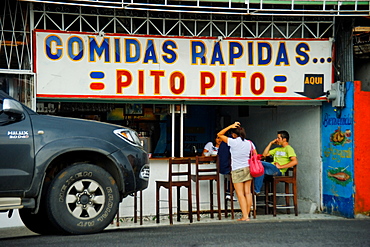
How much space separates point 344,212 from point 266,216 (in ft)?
5.26

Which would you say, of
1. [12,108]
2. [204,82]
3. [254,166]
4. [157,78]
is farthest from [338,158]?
[12,108]

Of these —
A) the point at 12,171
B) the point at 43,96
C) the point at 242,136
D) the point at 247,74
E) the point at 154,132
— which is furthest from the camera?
the point at 154,132

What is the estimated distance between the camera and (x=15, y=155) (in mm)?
7262

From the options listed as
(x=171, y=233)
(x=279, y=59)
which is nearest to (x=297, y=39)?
(x=279, y=59)

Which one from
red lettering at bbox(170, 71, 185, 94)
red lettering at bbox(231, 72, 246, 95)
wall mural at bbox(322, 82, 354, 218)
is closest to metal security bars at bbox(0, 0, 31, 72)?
red lettering at bbox(170, 71, 185, 94)

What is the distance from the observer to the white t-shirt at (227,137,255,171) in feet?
36.1

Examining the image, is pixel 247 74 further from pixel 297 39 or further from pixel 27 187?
pixel 27 187

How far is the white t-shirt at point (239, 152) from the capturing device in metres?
11.0

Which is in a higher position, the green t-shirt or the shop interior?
the shop interior

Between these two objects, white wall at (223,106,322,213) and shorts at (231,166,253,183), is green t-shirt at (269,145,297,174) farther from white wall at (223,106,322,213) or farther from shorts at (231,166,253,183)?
shorts at (231,166,253,183)

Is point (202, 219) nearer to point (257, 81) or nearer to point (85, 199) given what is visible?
point (257, 81)

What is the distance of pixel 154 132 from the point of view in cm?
1555

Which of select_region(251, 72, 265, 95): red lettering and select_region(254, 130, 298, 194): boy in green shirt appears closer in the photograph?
select_region(254, 130, 298, 194): boy in green shirt

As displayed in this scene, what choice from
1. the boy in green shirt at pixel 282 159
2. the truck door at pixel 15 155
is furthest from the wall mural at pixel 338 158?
the truck door at pixel 15 155
